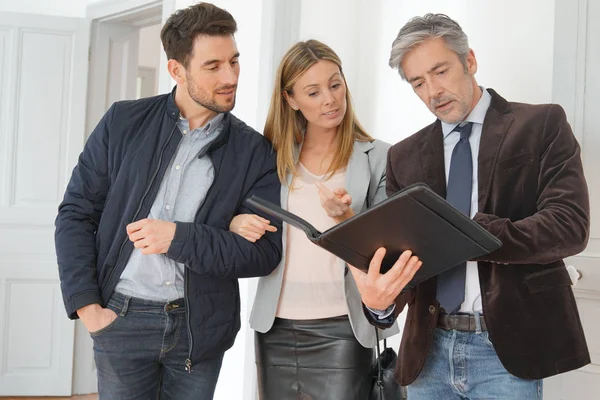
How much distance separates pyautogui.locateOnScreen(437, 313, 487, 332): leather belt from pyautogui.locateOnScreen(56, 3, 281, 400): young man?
1.87 feet

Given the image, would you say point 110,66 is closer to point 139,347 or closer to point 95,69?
point 95,69

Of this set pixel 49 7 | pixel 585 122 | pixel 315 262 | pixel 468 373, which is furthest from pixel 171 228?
pixel 49 7

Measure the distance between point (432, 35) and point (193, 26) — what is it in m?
0.72

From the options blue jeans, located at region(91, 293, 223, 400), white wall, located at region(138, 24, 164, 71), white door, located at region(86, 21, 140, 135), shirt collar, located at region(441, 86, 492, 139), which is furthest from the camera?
white wall, located at region(138, 24, 164, 71)

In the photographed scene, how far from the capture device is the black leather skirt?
206 centimetres

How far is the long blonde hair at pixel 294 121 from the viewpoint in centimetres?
217

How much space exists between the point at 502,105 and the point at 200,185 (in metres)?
0.82

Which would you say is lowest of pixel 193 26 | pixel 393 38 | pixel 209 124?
pixel 209 124

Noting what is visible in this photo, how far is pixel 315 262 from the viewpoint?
213 centimetres

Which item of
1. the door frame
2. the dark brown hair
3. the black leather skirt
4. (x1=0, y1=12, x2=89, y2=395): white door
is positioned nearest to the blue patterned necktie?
the black leather skirt

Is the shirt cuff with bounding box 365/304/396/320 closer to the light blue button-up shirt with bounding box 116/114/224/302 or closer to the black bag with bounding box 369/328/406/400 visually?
the black bag with bounding box 369/328/406/400

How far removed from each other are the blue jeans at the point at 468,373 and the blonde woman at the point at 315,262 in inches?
16.7

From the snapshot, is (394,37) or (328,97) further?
(394,37)

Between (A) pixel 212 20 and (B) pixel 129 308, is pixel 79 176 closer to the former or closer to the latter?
(B) pixel 129 308
